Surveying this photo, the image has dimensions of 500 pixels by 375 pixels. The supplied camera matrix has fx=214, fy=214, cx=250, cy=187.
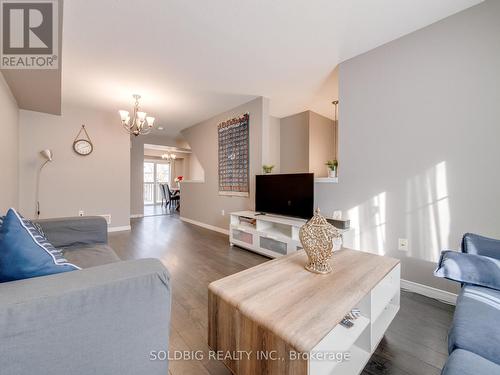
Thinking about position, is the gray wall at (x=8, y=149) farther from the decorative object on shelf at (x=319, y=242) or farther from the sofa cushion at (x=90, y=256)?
the decorative object on shelf at (x=319, y=242)

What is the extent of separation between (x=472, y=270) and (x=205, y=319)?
1.69 meters

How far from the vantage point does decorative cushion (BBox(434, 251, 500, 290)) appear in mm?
1146

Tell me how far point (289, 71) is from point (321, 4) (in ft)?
3.34

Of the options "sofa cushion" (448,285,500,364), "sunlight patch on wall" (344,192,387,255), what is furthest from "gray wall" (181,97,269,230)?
"sofa cushion" (448,285,500,364)

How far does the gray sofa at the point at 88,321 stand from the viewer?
64cm

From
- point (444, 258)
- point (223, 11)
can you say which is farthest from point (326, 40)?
point (444, 258)

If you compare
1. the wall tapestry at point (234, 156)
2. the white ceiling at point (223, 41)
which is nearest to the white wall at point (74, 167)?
the white ceiling at point (223, 41)

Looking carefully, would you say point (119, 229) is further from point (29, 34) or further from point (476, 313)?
point (476, 313)

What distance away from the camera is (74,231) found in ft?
6.16

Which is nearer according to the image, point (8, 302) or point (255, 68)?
point (8, 302)

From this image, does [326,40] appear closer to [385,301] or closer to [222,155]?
[385,301]

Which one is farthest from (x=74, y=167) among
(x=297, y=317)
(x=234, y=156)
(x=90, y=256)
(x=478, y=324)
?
(x=478, y=324)

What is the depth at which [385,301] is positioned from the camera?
1295mm

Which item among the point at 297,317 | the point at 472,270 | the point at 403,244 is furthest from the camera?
the point at 403,244
